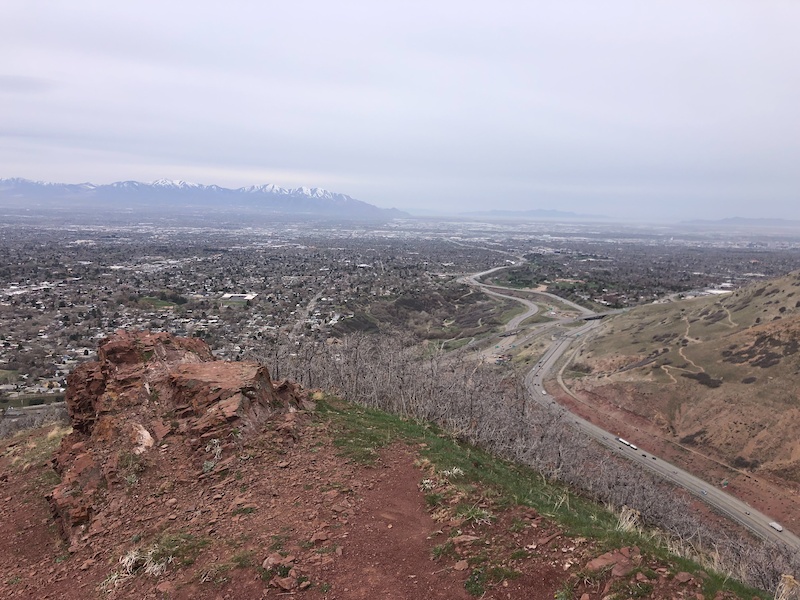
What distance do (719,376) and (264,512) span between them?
54.1 meters

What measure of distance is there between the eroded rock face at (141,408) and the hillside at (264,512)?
50mm

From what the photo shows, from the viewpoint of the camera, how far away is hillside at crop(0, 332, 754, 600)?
7.19 metres

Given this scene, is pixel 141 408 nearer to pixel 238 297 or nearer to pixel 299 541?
pixel 299 541

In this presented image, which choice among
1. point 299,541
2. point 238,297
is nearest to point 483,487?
point 299,541

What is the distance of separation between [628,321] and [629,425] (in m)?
40.2

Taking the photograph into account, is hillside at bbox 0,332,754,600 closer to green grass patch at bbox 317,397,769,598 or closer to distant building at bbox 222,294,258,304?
green grass patch at bbox 317,397,769,598

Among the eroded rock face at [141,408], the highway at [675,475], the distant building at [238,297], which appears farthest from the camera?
the distant building at [238,297]

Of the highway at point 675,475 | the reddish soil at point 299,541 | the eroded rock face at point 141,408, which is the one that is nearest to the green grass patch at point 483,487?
the reddish soil at point 299,541

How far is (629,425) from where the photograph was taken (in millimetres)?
46844

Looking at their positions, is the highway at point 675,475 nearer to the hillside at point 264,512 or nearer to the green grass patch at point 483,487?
the green grass patch at point 483,487

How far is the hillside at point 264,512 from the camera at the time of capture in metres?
7.19

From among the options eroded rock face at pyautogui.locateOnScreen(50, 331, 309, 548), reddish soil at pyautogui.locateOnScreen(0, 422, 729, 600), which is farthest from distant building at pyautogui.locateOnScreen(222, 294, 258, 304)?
reddish soil at pyautogui.locateOnScreen(0, 422, 729, 600)

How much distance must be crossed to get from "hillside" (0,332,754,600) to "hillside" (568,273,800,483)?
3485cm

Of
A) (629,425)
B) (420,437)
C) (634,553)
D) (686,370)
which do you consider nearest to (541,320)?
(686,370)
